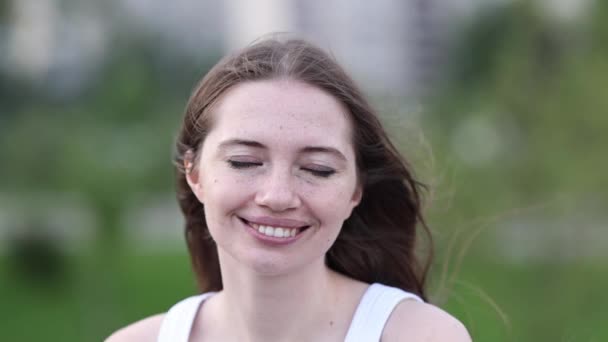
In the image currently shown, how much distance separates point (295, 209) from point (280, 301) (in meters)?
0.35

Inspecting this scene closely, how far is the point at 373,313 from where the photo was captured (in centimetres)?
261

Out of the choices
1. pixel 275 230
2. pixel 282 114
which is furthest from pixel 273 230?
pixel 282 114

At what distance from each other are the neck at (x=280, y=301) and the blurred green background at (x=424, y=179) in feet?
→ 1.65

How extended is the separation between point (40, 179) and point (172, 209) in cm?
785

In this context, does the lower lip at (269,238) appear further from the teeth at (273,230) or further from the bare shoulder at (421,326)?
the bare shoulder at (421,326)

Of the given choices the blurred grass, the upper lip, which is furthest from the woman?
the blurred grass

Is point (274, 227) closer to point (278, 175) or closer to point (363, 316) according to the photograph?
point (278, 175)

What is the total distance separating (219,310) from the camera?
9.25ft

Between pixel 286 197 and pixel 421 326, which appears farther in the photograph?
pixel 421 326

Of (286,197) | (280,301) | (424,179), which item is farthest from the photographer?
(424,179)

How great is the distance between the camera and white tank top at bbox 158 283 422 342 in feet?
8.46

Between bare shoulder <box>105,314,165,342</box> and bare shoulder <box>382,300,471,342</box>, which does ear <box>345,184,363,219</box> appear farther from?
bare shoulder <box>105,314,165,342</box>

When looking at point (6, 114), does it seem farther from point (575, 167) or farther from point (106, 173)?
point (575, 167)

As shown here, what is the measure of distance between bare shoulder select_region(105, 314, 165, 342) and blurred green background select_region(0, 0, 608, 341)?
34.8 inches
